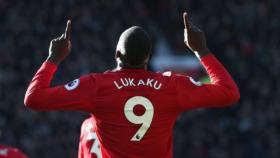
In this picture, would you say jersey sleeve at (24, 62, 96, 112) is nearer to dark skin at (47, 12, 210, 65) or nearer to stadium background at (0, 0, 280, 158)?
dark skin at (47, 12, 210, 65)

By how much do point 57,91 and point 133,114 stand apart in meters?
0.49

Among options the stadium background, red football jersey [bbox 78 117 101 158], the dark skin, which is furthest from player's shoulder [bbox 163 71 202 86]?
the stadium background

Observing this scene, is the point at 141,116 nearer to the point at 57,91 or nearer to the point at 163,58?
the point at 57,91

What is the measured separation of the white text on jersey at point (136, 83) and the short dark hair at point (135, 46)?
115mm

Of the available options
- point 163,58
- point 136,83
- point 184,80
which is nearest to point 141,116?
point 136,83

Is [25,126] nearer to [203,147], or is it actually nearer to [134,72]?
[203,147]

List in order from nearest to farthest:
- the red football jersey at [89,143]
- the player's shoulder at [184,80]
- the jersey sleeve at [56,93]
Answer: the jersey sleeve at [56,93]
the player's shoulder at [184,80]
the red football jersey at [89,143]

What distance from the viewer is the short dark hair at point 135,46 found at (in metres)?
5.20

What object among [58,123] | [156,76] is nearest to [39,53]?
[58,123]

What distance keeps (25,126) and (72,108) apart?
521 inches

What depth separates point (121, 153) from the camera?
5.23 m

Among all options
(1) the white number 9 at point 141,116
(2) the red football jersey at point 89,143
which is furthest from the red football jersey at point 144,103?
(2) the red football jersey at point 89,143

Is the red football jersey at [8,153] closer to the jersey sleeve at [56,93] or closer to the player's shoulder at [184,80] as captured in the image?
the jersey sleeve at [56,93]

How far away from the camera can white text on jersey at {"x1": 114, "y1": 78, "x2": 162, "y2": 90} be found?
527cm
